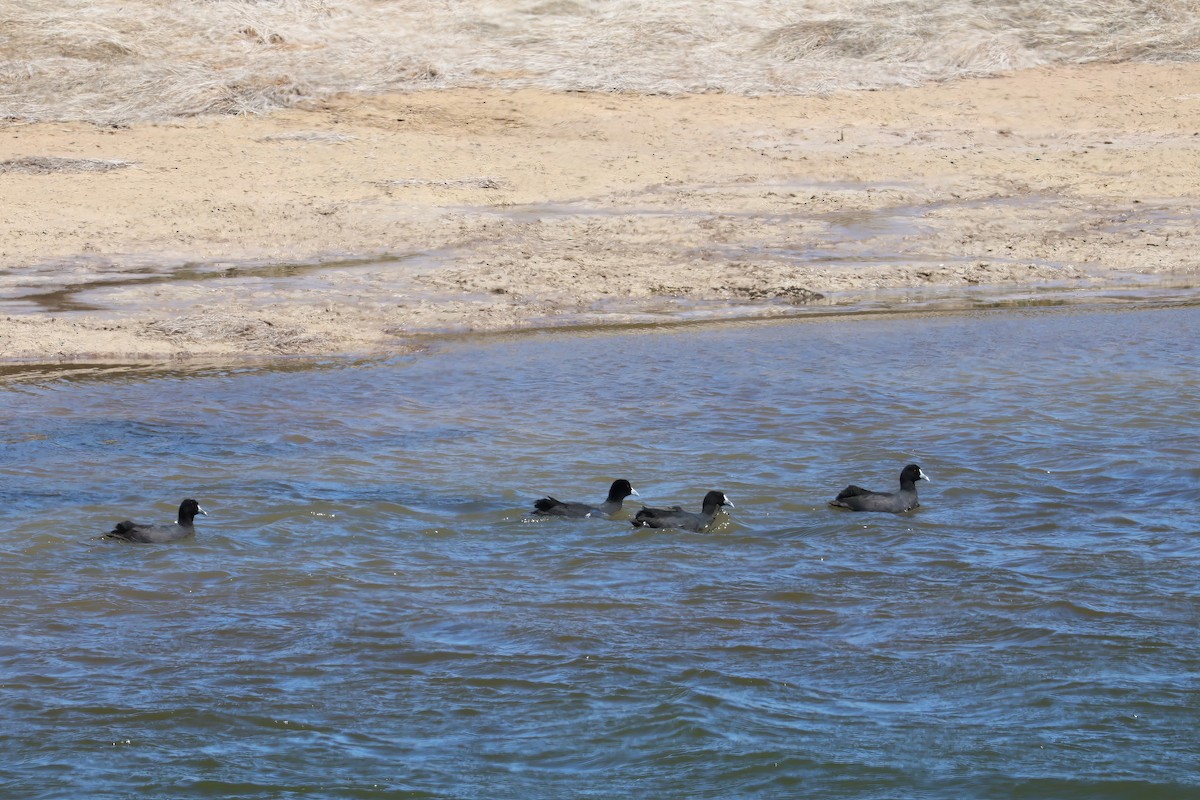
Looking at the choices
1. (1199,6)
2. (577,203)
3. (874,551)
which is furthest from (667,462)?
(1199,6)

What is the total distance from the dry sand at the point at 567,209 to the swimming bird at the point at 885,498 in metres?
5.56

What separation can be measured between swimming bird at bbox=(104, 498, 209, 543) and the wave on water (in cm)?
1249

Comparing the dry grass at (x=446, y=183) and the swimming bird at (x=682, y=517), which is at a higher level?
the dry grass at (x=446, y=183)

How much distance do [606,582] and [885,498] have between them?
198cm

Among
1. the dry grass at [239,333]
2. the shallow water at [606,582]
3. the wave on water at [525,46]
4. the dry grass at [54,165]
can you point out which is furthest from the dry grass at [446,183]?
the shallow water at [606,582]

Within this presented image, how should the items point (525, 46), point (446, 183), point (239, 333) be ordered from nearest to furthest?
point (239, 333)
point (446, 183)
point (525, 46)

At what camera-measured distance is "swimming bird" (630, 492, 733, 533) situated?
355 inches

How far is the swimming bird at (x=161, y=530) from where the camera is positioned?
886cm

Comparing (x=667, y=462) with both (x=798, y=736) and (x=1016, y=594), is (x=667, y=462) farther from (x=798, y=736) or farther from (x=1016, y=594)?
(x=798, y=736)

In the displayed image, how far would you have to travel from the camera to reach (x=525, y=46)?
23375mm

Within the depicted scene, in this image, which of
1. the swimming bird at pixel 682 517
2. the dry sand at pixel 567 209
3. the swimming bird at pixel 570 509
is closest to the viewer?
the swimming bird at pixel 682 517

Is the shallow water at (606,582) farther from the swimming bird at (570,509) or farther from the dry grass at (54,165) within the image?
the dry grass at (54,165)

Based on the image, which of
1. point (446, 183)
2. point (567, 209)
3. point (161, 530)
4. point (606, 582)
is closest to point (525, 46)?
point (446, 183)

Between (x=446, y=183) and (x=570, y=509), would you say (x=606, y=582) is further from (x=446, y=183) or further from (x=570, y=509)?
(x=446, y=183)
